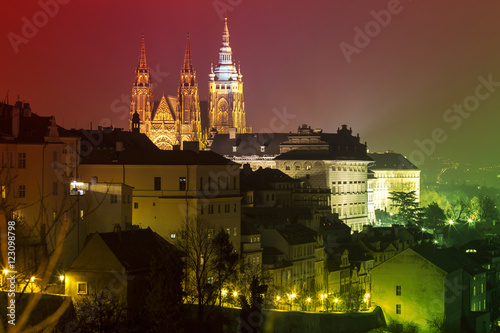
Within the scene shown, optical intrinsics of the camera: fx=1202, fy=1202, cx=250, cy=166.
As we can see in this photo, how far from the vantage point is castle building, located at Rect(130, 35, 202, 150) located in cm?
17675

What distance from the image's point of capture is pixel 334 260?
8225 centimetres

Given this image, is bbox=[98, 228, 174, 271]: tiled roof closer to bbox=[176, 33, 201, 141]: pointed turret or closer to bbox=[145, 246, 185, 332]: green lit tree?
bbox=[145, 246, 185, 332]: green lit tree

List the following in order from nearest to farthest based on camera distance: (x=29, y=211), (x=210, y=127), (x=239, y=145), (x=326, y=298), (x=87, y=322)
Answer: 1. (x=87, y=322)
2. (x=29, y=211)
3. (x=326, y=298)
4. (x=239, y=145)
5. (x=210, y=127)

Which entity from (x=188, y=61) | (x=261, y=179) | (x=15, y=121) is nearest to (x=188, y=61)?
(x=188, y=61)

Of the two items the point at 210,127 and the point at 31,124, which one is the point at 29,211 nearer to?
the point at 31,124

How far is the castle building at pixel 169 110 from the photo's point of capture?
17675 centimetres

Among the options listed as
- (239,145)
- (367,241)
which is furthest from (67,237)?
(239,145)

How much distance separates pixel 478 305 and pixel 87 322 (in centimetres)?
3995

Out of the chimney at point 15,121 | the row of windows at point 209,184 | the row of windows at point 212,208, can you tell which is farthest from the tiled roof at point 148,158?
the chimney at point 15,121

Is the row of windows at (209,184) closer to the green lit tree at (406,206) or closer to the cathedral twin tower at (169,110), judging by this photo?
the green lit tree at (406,206)

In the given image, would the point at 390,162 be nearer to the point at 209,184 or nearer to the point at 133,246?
the point at 209,184

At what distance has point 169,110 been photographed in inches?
7072

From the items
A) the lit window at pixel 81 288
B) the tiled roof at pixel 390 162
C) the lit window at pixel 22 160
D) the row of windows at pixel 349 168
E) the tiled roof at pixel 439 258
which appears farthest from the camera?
the tiled roof at pixel 390 162

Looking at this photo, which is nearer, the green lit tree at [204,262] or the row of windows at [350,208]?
the green lit tree at [204,262]
